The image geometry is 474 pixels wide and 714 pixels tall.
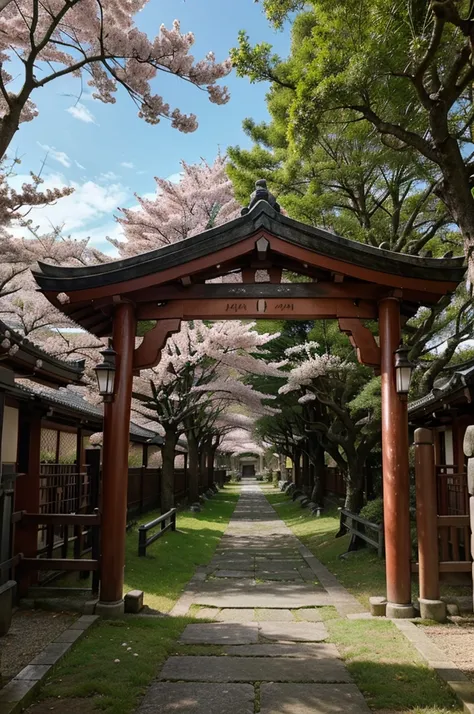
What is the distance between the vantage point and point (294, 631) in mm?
7160

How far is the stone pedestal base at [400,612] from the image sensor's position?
7.29 metres

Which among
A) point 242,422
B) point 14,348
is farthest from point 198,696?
point 242,422

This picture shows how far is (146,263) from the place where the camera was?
8062 mm

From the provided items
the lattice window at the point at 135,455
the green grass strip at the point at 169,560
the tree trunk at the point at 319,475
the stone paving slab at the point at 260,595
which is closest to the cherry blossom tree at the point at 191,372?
the green grass strip at the point at 169,560

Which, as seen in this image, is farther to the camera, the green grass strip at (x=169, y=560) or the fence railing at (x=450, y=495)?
the fence railing at (x=450, y=495)

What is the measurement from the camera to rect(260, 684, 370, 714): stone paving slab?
4516 millimetres

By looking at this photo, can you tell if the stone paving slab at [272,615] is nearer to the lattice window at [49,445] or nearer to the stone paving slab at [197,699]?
the stone paving slab at [197,699]

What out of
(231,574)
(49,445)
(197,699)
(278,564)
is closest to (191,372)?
(49,445)

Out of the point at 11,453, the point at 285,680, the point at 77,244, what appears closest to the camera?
the point at 285,680

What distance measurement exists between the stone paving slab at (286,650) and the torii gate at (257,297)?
147cm

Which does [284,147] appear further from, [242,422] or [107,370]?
[242,422]

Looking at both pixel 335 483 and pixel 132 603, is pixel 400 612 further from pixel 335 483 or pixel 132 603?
pixel 335 483

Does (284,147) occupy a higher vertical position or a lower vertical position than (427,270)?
higher

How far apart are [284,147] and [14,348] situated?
34.3 feet
